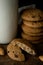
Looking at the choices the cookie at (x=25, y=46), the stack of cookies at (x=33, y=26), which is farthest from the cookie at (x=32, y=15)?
the cookie at (x=25, y=46)

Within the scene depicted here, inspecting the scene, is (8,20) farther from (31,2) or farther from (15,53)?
(31,2)

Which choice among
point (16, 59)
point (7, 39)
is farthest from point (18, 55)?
point (7, 39)

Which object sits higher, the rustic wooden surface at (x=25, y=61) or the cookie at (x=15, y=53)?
the cookie at (x=15, y=53)

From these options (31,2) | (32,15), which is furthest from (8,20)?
(31,2)

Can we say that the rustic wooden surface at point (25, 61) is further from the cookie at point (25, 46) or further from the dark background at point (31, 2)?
the dark background at point (31, 2)

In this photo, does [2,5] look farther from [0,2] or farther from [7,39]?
[7,39]

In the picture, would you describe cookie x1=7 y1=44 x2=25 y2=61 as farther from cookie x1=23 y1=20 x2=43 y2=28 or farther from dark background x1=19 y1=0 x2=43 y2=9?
dark background x1=19 y1=0 x2=43 y2=9
